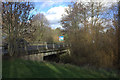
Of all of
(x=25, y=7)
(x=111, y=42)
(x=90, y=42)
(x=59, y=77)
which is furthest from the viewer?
(x=90, y=42)

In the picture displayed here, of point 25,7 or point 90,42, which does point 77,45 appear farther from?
point 25,7

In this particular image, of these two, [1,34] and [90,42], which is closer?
[1,34]

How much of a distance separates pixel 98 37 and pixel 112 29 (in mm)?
1426

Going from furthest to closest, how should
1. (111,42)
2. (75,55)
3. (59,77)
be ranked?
(75,55)
(111,42)
(59,77)

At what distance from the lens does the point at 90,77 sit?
5.48m

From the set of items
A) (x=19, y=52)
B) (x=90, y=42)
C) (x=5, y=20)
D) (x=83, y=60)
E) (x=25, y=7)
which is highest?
(x=25, y=7)

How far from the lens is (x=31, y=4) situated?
35.8 ft

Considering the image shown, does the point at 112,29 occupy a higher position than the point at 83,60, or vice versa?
the point at 112,29

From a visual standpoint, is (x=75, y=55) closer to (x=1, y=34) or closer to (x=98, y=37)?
(x=98, y=37)

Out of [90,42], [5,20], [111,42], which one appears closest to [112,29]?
[111,42]

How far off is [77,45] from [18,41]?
5769 mm

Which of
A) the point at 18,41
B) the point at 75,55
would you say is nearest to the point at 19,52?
the point at 18,41

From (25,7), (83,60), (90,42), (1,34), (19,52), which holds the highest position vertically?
(25,7)

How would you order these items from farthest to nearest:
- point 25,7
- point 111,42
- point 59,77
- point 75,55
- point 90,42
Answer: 1. point 75,55
2. point 90,42
3. point 25,7
4. point 111,42
5. point 59,77
